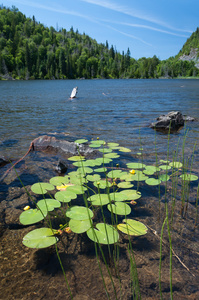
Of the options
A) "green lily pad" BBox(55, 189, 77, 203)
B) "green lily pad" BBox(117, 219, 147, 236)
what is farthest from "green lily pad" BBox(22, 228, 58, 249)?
"green lily pad" BBox(117, 219, 147, 236)

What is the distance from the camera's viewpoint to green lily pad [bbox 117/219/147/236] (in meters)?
2.04

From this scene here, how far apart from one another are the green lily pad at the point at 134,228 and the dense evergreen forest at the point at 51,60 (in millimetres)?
99877

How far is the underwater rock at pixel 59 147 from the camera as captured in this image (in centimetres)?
462

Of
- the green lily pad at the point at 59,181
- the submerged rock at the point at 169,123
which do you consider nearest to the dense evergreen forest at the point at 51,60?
the submerged rock at the point at 169,123

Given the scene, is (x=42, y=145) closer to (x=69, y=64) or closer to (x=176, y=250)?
(x=176, y=250)

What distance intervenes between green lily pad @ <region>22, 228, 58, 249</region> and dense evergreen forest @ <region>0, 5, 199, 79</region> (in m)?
99.7

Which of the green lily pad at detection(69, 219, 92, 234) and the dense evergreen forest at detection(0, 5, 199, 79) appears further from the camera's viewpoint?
the dense evergreen forest at detection(0, 5, 199, 79)

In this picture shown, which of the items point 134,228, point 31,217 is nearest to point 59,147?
point 31,217

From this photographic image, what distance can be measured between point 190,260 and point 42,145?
4077mm

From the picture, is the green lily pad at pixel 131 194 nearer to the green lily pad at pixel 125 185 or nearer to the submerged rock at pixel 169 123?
the green lily pad at pixel 125 185

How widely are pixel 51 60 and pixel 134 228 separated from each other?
119128 millimetres

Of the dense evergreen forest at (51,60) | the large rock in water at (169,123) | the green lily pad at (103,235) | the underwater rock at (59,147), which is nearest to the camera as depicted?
the green lily pad at (103,235)

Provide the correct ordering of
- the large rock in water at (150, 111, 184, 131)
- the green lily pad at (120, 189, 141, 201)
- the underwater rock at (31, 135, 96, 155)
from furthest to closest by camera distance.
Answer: the large rock in water at (150, 111, 184, 131) < the underwater rock at (31, 135, 96, 155) < the green lily pad at (120, 189, 141, 201)

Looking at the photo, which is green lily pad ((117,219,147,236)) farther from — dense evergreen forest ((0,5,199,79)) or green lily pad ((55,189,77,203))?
dense evergreen forest ((0,5,199,79))
